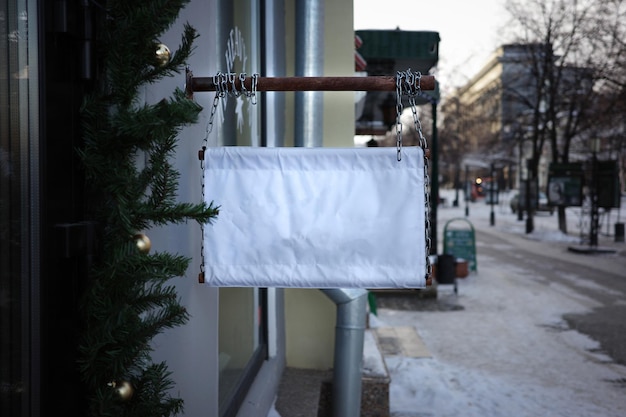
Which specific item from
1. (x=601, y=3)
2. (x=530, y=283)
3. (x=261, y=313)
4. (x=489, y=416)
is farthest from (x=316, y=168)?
(x=601, y=3)

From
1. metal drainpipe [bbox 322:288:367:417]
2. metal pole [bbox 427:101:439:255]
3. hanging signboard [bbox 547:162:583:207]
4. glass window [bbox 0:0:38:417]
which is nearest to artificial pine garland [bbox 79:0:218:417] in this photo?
glass window [bbox 0:0:38:417]

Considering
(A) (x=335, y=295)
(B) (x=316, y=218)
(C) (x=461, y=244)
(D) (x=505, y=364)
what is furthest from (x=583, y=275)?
(B) (x=316, y=218)

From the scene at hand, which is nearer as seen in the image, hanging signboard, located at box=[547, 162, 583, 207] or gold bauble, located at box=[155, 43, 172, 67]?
gold bauble, located at box=[155, 43, 172, 67]

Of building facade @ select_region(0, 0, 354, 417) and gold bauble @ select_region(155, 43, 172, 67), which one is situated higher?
gold bauble @ select_region(155, 43, 172, 67)

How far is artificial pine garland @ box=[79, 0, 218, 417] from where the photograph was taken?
1514 millimetres

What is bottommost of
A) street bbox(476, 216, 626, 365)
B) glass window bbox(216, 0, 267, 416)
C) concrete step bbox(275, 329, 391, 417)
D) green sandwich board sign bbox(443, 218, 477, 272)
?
street bbox(476, 216, 626, 365)

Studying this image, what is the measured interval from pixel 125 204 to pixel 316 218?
66 centimetres

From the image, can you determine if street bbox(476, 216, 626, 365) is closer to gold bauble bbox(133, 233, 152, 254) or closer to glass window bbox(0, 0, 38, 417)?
gold bauble bbox(133, 233, 152, 254)

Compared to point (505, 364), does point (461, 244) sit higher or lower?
higher

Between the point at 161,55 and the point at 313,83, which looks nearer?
the point at 161,55

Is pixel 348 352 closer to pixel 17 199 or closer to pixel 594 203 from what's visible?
pixel 17 199

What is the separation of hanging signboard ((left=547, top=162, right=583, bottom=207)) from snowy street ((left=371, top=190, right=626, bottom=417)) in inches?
276

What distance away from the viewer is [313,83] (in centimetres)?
201

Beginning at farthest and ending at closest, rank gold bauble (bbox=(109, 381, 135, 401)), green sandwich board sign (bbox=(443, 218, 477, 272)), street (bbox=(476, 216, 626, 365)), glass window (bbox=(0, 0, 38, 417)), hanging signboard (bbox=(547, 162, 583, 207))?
hanging signboard (bbox=(547, 162, 583, 207))
green sandwich board sign (bbox=(443, 218, 477, 272))
street (bbox=(476, 216, 626, 365))
gold bauble (bbox=(109, 381, 135, 401))
glass window (bbox=(0, 0, 38, 417))
